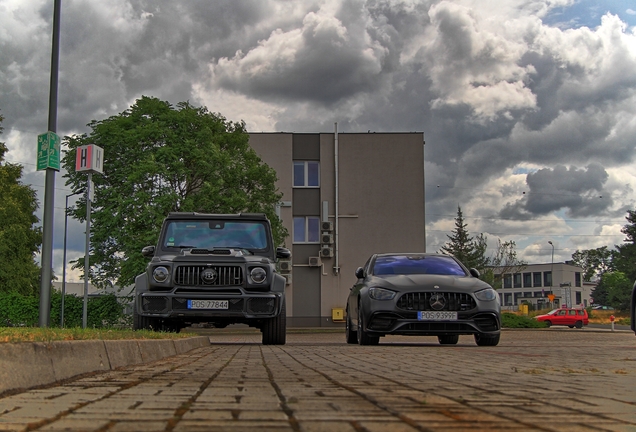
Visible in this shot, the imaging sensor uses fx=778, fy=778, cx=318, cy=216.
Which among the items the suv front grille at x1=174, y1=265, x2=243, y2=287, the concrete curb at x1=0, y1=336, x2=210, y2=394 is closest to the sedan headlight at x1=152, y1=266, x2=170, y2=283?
the suv front grille at x1=174, y1=265, x2=243, y2=287

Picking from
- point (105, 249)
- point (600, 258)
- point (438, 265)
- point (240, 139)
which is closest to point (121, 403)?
point (438, 265)

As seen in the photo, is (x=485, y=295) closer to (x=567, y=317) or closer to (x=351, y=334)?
(x=351, y=334)

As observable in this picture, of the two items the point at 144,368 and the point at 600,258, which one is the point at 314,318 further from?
the point at 600,258

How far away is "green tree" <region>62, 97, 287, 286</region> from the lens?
90.9 ft

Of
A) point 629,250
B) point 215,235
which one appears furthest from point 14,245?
point 629,250

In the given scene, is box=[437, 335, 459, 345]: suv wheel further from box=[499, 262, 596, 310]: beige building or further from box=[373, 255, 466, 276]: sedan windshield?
box=[499, 262, 596, 310]: beige building

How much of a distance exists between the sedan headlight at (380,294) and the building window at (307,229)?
3309 centimetres

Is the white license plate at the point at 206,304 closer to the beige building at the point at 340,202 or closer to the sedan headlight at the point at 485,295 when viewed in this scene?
the sedan headlight at the point at 485,295

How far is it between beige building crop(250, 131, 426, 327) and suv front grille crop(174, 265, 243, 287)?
31589 millimetres

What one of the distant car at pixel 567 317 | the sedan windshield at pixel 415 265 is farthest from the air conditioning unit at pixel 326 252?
the sedan windshield at pixel 415 265

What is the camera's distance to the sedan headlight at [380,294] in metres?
11.6

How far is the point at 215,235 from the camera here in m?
13.6

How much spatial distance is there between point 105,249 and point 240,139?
7765 mm

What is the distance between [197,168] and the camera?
29.8 metres
